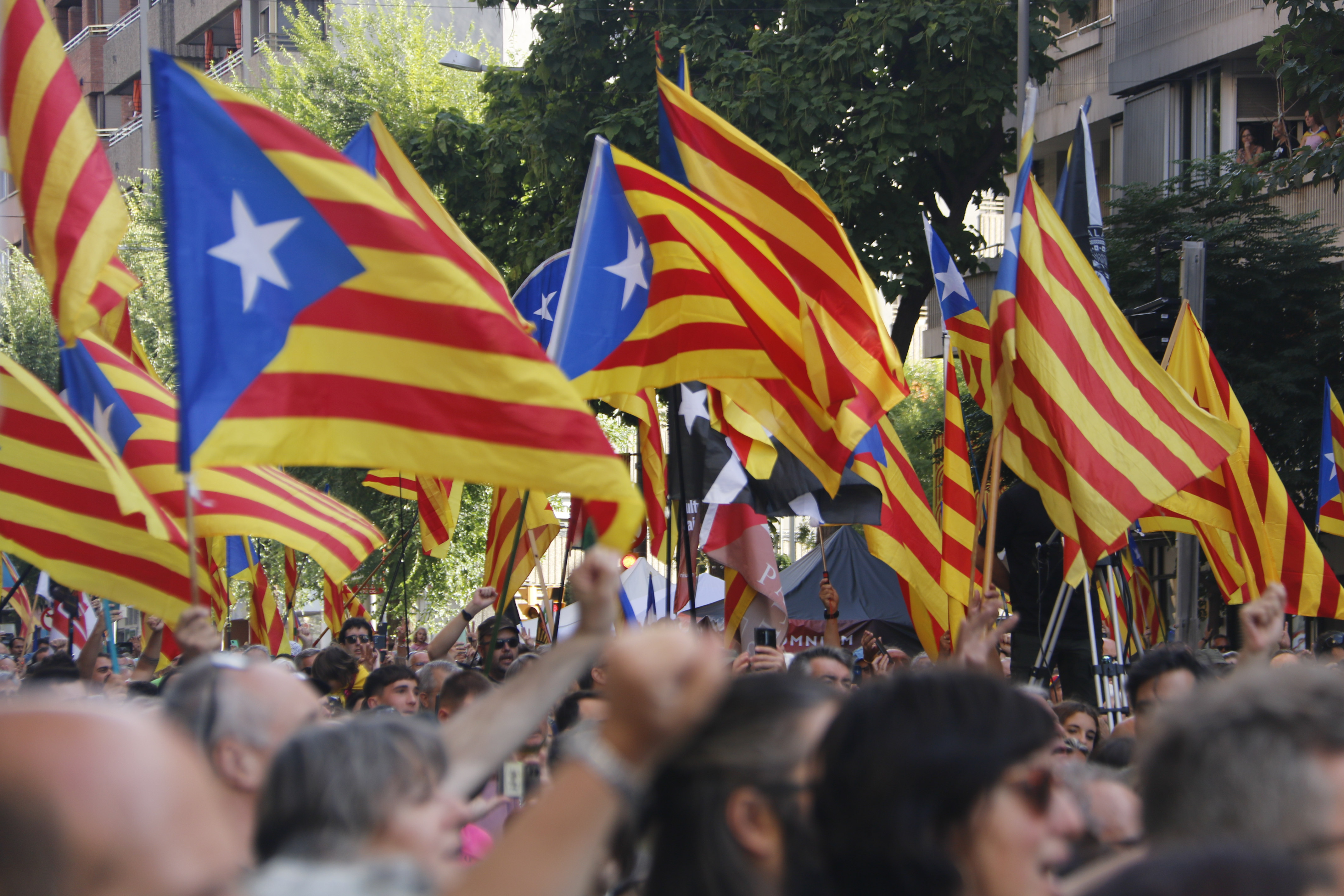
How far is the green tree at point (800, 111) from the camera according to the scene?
17844 millimetres

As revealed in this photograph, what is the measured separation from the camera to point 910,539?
9.03 meters

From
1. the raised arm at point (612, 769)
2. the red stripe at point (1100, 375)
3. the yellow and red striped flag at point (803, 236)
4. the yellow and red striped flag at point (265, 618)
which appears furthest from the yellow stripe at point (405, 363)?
the yellow and red striped flag at point (265, 618)

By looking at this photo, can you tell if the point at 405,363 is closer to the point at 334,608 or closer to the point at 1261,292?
the point at 334,608

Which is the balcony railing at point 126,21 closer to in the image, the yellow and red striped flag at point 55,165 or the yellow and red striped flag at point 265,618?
the yellow and red striped flag at point 265,618

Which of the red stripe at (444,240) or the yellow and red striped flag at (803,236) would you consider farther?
the yellow and red striped flag at (803,236)

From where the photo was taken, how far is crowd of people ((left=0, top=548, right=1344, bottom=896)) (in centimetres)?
144

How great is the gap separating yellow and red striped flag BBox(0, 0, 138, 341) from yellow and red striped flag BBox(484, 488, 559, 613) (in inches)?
96.8

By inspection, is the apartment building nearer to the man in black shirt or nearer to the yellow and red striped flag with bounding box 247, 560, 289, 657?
the yellow and red striped flag with bounding box 247, 560, 289, 657

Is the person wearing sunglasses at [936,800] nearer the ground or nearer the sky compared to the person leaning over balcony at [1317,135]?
nearer the ground

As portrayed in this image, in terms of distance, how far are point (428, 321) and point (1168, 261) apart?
1559 centimetres

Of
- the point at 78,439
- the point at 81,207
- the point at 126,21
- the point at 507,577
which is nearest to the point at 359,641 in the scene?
the point at 78,439

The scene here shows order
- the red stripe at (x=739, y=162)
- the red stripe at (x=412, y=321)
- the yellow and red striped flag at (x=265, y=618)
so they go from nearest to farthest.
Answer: the red stripe at (x=412, y=321), the red stripe at (x=739, y=162), the yellow and red striped flag at (x=265, y=618)

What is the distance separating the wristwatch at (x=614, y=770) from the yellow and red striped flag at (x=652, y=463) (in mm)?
5871

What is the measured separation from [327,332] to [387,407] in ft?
1.07
